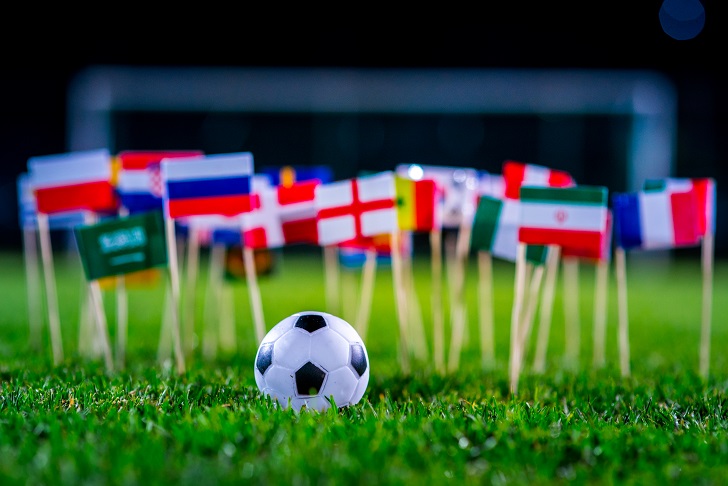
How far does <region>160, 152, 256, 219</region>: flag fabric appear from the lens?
4.79 metres

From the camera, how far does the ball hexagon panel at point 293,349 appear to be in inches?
154

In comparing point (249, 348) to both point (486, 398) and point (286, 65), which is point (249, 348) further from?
point (286, 65)

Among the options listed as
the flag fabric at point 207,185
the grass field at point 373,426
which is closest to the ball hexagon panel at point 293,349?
the grass field at point 373,426

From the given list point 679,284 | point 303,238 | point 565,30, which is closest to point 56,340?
point 303,238

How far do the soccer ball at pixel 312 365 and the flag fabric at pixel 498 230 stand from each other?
55.0 inches

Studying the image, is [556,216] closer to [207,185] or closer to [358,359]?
[358,359]

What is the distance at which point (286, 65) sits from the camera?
2681cm

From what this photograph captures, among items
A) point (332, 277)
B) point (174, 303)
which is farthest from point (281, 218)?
point (332, 277)

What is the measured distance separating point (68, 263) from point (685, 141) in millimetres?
17475

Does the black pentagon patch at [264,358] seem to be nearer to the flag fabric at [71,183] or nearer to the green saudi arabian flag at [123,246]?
the green saudi arabian flag at [123,246]

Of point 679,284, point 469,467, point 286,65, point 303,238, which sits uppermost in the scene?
point 286,65

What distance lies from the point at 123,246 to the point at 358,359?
1815 mm

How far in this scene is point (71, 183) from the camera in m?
5.62

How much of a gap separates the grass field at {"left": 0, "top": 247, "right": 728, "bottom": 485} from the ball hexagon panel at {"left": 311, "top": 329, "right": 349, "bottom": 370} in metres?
0.25
